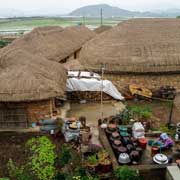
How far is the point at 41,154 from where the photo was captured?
38.6 ft

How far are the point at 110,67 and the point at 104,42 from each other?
303cm

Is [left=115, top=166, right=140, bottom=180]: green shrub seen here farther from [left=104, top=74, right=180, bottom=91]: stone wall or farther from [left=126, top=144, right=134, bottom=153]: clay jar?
[left=104, top=74, right=180, bottom=91]: stone wall

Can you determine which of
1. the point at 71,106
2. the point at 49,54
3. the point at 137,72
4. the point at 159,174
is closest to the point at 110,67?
the point at 137,72

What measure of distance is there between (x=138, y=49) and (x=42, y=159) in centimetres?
1178

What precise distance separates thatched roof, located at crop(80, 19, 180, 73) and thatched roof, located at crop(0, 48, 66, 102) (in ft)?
14.0

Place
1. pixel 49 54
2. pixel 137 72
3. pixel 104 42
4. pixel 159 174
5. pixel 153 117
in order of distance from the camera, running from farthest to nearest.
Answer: pixel 49 54 → pixel 104 42 → pixel 137 72 → pixel 153 117 → pixel 159 174

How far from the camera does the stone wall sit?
66.1 ft

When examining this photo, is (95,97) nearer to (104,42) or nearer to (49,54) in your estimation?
(104,42)

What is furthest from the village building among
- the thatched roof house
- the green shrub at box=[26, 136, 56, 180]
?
the thatched roof house

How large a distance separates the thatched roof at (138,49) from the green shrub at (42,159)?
29.2 ft

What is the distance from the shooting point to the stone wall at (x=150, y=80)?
20.2m

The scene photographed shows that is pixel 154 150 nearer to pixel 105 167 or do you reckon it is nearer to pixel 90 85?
pixel 105 167

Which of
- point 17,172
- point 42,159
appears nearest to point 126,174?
point 42,159

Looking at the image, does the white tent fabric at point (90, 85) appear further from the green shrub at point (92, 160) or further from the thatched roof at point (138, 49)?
the green shrub at point (92, 160)
